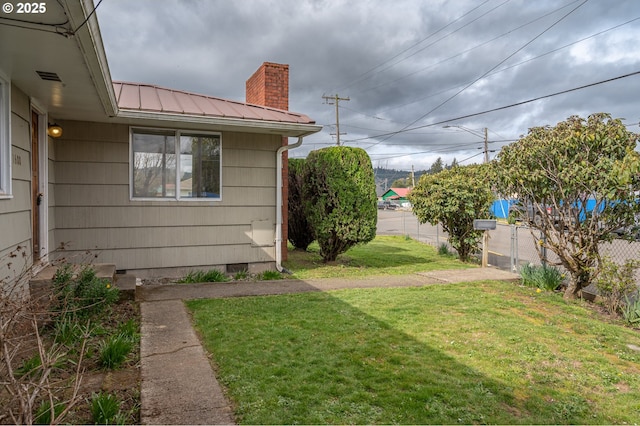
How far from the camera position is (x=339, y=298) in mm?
6047

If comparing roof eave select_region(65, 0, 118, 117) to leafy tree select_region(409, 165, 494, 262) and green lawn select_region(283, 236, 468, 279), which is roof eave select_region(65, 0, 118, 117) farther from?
leafy tree select_region(409, 165, 494, 262)

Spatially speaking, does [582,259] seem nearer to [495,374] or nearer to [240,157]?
[495,374]

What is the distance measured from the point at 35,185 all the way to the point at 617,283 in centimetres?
794

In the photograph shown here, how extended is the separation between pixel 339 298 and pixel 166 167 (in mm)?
3798

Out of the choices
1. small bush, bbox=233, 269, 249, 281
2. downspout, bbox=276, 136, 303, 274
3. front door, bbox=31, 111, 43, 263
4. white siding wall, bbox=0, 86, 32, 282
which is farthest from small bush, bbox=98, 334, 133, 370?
downspout, bbox=276, 136, 303, 274

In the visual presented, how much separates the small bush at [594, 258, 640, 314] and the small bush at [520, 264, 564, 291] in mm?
1116

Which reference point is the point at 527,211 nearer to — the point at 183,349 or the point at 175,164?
the point at 183,349

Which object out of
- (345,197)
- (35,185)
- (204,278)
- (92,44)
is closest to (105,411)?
(92,44)

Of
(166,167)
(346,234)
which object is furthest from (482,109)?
(166,167)

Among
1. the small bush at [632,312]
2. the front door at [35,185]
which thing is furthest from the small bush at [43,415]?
the small bush at [632,312]

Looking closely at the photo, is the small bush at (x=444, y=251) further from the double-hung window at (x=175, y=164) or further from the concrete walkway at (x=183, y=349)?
the double-hung window at (x=175, y=164)

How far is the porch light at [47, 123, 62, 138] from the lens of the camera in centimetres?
617

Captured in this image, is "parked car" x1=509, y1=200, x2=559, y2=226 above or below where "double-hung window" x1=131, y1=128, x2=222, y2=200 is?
below

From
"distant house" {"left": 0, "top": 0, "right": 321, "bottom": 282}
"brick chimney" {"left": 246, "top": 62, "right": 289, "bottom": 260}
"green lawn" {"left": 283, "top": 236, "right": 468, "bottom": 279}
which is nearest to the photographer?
"distant house" {"left": 0, "top": 0, "right": 321, "bottom": 282}
